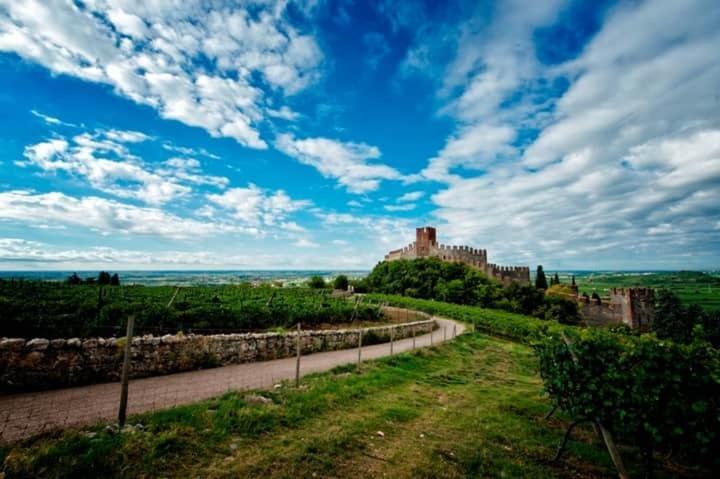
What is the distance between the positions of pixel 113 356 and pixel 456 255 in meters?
55.5

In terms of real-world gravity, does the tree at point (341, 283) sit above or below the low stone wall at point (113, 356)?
above

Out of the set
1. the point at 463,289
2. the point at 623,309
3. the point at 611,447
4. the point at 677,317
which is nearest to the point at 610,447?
the point at 611,447

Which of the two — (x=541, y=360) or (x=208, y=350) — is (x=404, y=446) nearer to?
(x=541, y=360)

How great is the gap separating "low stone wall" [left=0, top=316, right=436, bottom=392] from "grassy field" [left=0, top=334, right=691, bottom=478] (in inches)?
167

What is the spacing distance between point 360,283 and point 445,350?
143 ft

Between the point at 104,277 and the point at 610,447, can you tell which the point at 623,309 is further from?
the point at 104,277

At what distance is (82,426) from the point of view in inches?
184

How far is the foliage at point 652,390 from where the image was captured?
3.65 metres

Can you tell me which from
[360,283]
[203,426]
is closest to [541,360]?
[203,426]

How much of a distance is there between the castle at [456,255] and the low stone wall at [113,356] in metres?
46.9

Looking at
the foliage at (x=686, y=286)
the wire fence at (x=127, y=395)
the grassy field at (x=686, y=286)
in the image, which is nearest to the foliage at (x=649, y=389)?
the wire fence at (x=127, y=395)

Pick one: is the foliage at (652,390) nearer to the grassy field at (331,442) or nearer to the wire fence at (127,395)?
the grassy field at (331,442)

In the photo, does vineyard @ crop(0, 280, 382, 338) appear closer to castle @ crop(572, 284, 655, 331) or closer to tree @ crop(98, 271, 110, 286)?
tree @ crop(98, 271, 110, 286)

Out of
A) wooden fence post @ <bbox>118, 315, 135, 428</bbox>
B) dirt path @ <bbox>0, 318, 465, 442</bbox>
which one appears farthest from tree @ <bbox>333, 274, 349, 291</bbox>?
wooden fence post @ <bbox>118, 315, 135, 428</bbox>
